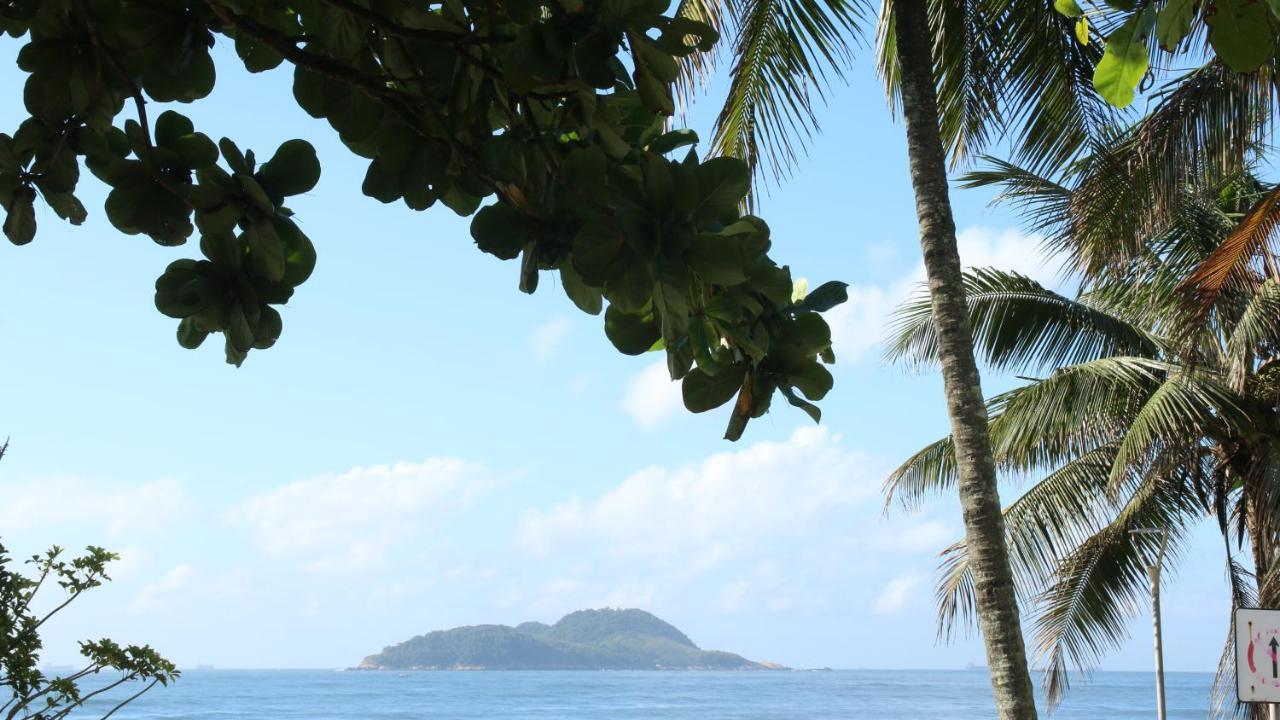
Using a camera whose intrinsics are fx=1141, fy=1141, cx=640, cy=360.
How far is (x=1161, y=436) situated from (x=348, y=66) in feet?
29.8

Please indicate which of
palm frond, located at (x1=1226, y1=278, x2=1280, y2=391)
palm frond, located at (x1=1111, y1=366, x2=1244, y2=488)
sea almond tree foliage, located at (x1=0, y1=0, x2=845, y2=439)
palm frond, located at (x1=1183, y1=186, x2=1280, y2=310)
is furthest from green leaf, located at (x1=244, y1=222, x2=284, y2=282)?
palm frond, located at (x1=1226, y1=278, x2=1280, y2=391)

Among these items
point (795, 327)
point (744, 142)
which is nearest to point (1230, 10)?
point (795, 327)

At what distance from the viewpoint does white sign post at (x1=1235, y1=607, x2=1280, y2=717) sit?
5.11 m

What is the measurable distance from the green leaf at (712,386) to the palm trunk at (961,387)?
393cm

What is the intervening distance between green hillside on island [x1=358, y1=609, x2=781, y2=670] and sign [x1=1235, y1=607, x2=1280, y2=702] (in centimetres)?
13127

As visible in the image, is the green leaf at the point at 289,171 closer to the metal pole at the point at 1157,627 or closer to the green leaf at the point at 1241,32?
the green leaf at the point at 1241,32

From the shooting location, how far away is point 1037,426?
9859mm

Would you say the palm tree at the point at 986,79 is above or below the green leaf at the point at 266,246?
above

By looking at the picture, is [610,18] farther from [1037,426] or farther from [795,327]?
[1037,426]

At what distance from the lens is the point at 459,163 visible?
1.12 m

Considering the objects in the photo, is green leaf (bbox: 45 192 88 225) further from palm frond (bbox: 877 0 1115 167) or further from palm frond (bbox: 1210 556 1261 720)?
palm frond (bbox: 1210 556 1261 720)

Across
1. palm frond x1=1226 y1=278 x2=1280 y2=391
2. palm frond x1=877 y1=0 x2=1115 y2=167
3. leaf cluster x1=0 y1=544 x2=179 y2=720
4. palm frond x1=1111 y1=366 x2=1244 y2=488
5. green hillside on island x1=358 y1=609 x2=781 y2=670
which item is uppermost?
green hillside on island x1=358 y1=609 x2=781 y2=670

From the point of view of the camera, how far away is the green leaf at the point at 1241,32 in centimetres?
104

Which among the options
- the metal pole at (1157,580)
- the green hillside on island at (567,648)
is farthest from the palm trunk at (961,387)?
the green hillside on island at (567,648)
